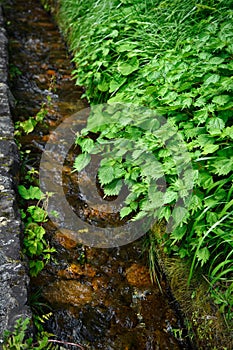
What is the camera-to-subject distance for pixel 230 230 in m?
2.46

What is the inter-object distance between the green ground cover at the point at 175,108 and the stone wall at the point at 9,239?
2.17ft

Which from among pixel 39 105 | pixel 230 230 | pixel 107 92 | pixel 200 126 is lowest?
pixel 39 105

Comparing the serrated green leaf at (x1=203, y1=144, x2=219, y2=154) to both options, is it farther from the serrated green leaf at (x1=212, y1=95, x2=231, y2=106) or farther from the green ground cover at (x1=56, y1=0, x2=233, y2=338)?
the serrated green leaf at (x1=212, y1=95, x2=231, y2=106)

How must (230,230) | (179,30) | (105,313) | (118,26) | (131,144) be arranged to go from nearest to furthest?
(230,230), (105,313), (131,144), (179,30), (118,26)

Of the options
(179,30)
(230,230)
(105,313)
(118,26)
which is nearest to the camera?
(230,230)

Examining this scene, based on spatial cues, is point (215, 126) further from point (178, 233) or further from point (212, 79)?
point (178, 233)

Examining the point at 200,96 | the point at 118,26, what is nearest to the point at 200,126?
the point at 200,96

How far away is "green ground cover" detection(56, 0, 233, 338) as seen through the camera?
2.53 meters

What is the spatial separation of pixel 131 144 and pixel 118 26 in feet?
5.62

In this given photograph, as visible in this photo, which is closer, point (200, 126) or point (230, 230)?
point (230, 230)

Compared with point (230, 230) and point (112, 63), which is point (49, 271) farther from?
point (112, 63)

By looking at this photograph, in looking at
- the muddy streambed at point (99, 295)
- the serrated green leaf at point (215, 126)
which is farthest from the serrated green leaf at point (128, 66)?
the serrated green leaf at point (215, 126)

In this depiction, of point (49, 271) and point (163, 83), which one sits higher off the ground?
point (163, 83)

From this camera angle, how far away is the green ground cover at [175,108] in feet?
8.29
